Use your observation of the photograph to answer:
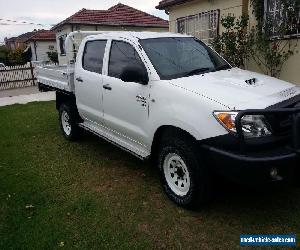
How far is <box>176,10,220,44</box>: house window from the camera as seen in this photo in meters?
9.72

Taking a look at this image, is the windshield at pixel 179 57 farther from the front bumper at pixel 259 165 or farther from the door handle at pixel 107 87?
the front bumper at pixel 259 165

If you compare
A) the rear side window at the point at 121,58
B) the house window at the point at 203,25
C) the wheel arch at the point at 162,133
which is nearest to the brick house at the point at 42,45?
the house window at the point at 203,25

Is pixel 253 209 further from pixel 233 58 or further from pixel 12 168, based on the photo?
pixel 233 58

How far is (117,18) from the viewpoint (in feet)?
Answer: 76.9

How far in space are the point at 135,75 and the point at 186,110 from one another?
0.93 meters

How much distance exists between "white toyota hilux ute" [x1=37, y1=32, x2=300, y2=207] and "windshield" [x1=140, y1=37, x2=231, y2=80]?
0.01 m

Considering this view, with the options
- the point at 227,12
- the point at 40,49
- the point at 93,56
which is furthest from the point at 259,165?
the point at 40,49

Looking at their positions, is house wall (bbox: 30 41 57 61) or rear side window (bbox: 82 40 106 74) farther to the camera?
house wall (bbox: 30 41 57 61)

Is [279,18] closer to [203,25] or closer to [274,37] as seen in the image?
[274,37]

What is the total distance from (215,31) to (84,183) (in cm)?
670

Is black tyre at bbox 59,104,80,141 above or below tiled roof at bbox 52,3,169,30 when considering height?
below

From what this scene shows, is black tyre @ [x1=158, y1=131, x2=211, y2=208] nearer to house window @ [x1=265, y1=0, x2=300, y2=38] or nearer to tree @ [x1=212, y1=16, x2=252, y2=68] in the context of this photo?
house window @ [x1=265, y1=0, x2=300, y2=38]

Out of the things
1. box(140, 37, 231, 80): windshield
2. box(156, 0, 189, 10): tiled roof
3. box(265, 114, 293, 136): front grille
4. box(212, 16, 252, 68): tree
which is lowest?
box(265, 114, 293, 136): front grille

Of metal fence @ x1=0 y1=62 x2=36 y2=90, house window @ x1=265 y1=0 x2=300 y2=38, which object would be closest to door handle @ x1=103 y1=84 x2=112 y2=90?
house window @ x1=265 y1=0 x2=300 y2=38
